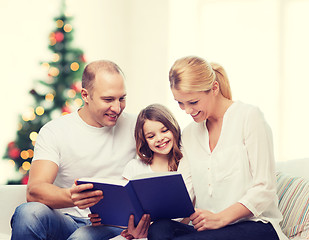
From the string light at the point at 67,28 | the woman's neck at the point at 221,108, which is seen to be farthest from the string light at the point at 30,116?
the woman's neck at the point at 221,108

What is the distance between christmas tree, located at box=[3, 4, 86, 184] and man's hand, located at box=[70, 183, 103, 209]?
2323 millimetres

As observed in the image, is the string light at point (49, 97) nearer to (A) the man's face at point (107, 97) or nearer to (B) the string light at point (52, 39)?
(B) the string light at point (52, 39)

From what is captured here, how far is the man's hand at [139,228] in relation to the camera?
1.91 m

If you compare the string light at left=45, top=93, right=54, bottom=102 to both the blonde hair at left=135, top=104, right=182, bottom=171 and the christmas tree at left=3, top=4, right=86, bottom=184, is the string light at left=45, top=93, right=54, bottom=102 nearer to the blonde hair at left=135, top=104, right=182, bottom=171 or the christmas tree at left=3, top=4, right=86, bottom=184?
the christmas tree at left=3, top=4, right=86, bottom=184

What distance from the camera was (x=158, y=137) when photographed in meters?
2.23

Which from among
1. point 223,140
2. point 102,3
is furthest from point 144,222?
point 102,3

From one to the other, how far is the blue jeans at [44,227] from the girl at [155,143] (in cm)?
33

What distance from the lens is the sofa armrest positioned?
2465 mm

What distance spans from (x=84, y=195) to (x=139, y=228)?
276 mm

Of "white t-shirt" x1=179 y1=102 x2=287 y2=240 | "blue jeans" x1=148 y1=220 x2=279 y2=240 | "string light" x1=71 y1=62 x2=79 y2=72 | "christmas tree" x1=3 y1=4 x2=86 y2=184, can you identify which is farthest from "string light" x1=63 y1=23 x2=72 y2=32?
"blue jeans" x1=148 y1=220 x2=279 y2=240

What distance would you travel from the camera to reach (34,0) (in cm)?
474

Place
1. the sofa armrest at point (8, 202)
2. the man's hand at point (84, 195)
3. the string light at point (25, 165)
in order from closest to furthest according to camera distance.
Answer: the man's hand at point (84, 195) < the sofa armrest at point (8, 202) < the string light at point (25, 165)

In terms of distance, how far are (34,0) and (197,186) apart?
11.2 ft

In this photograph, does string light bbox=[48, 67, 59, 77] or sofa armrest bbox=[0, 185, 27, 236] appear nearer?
sofa armrest bbox=[0, 185, 27, 236]
